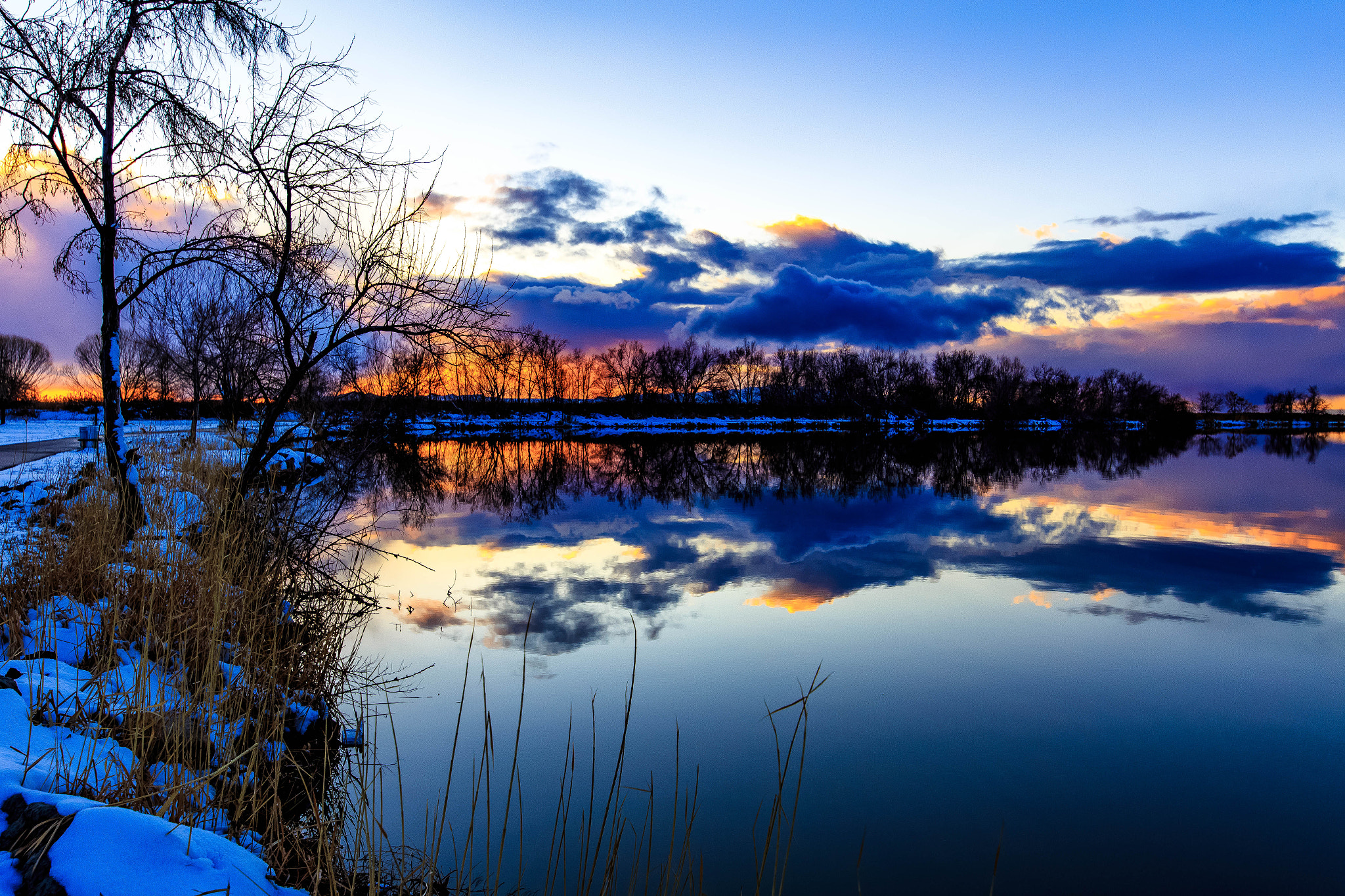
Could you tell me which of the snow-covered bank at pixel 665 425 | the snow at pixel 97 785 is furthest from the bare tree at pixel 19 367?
the snow at pixel 97 785

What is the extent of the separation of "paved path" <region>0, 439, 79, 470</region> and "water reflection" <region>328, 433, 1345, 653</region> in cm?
720

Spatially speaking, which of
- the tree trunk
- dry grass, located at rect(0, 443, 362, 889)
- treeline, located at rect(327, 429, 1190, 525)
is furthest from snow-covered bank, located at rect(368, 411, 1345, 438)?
dry grass, located at rect(0, 443, 362, 889)

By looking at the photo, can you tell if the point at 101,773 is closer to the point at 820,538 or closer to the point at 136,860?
the point at 136,860

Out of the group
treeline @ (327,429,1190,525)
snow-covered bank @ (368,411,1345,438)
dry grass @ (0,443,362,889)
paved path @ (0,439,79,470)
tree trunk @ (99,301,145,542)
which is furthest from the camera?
snow-covered bank @ (368,411,1345,438)

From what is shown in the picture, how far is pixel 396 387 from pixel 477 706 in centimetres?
596

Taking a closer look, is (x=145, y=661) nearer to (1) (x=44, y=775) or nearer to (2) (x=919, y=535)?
(1) (x=44, y=775)

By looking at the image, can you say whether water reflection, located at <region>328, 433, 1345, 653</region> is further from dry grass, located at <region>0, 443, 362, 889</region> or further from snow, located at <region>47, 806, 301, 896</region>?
snow, located at <region>47, 806, 301, 896</region>

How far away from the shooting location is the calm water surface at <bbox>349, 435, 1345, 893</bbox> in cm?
457

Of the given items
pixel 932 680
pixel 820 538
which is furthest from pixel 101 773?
pixel 820 538

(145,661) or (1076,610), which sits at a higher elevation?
(145,661)

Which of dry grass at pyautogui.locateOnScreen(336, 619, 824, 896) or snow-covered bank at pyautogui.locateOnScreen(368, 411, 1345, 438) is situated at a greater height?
snow-covered bank at pyautogui.locateOnScreen(368, 411, 1345, 438)

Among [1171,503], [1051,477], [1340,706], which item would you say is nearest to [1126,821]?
[1340,706]

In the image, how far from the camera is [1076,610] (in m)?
9.38

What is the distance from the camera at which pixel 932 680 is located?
23.3ft
